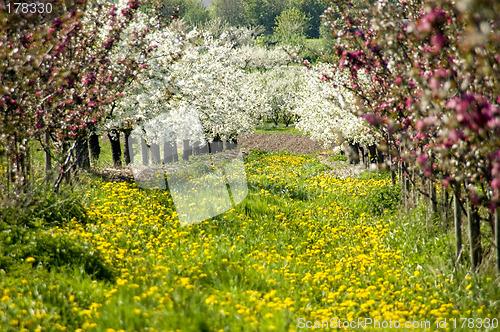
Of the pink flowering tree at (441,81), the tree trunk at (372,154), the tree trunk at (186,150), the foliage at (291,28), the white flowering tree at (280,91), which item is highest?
the foliage at (291,28)

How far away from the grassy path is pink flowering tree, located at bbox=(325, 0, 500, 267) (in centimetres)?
120

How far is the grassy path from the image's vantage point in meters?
4.10

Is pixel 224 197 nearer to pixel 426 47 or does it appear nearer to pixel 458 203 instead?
pixel 458 203

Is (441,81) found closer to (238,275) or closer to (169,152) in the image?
(238,275)

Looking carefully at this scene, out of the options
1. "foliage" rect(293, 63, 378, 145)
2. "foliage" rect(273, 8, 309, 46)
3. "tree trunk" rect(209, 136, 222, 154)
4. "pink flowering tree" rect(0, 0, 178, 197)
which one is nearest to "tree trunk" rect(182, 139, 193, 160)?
"tree trunk" rect(209, 136, 222, 154)

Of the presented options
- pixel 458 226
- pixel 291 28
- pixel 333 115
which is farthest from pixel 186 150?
pixel 291 28

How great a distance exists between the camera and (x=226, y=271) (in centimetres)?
579

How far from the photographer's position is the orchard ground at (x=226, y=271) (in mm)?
4145

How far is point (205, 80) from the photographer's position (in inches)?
606

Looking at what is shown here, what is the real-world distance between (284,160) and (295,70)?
123 feet

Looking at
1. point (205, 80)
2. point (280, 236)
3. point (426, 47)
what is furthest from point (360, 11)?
point (205, 80)

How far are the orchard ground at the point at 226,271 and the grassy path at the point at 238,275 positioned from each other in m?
0.02

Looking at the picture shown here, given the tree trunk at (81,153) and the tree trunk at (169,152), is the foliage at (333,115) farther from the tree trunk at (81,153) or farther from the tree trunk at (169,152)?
the tree trunk at (169,152)

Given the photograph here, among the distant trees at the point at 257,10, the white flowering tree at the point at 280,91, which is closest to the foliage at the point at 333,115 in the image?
the white flowering tree at the point at 280,91
